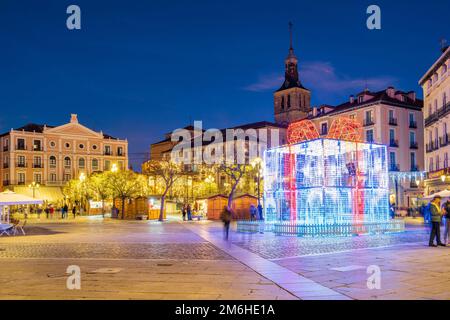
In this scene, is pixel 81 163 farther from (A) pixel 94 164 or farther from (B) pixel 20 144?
(B) pixel 20 144

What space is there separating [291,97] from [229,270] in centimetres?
8357

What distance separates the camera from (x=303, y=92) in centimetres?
9325

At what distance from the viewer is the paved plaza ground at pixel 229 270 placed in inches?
339

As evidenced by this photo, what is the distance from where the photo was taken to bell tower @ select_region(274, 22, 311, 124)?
9200cm

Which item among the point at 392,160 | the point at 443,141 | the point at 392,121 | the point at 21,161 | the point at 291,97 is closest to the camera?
the point at 443,141

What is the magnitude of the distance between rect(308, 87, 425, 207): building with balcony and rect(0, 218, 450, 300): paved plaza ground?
129ft

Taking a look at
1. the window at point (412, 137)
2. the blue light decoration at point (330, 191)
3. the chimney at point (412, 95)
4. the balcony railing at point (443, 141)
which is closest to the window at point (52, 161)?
the window at point (412, 137)

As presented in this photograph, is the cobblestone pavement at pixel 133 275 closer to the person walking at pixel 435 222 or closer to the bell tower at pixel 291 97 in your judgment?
the person walking at pixel 435 222

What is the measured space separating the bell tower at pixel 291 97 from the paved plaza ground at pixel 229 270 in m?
75.1

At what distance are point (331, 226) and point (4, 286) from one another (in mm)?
14363

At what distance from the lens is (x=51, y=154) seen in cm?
7631

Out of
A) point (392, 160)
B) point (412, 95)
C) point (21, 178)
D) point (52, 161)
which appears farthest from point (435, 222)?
point (52, 161)

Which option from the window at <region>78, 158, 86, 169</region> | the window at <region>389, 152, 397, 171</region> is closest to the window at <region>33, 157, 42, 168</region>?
the window at <region>78, 158, 86, 169</region>

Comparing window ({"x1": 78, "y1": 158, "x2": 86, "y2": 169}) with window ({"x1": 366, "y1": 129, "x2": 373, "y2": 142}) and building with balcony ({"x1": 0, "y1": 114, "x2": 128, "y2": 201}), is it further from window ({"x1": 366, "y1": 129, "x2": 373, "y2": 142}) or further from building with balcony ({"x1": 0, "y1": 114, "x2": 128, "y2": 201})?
window ({"x1": 366, "y1": 129, "x2": 373, "y2": 142})
